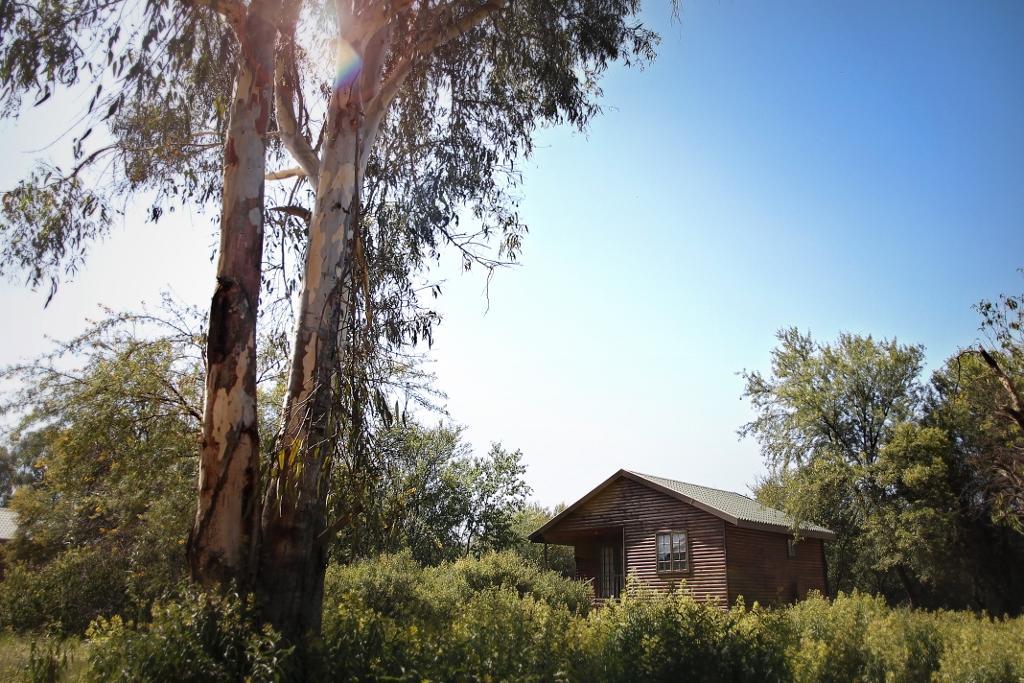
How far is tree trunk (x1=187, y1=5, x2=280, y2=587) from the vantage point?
19.9 ft

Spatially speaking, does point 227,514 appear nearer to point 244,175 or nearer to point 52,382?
point 244,175

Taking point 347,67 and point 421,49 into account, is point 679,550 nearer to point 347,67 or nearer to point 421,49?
point 421,49

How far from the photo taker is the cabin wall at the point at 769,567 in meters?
23.9

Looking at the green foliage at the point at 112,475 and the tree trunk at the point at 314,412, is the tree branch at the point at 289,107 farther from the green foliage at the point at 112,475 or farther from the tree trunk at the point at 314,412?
the green foliage at the point at 112,475

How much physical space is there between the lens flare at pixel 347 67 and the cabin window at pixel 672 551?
66.8 feet

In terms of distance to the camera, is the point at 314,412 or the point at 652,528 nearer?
the point at 314,412

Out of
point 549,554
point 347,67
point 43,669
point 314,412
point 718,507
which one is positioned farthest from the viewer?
point 549,554

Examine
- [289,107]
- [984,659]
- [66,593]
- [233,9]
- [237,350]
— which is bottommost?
[984,659]

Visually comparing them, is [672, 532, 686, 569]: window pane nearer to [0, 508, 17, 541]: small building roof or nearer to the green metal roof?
the green metal roof

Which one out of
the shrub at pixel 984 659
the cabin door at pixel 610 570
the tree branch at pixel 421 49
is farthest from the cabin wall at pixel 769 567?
the tree branch at pixel 421 49

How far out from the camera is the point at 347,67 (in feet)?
28.6

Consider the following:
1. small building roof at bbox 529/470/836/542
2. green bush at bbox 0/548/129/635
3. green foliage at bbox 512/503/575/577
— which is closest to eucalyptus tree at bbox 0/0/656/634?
green bush at bbox 0/548/129/635

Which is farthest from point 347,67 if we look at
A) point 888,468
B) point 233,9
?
point 888,468

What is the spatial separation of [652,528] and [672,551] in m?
1.07
